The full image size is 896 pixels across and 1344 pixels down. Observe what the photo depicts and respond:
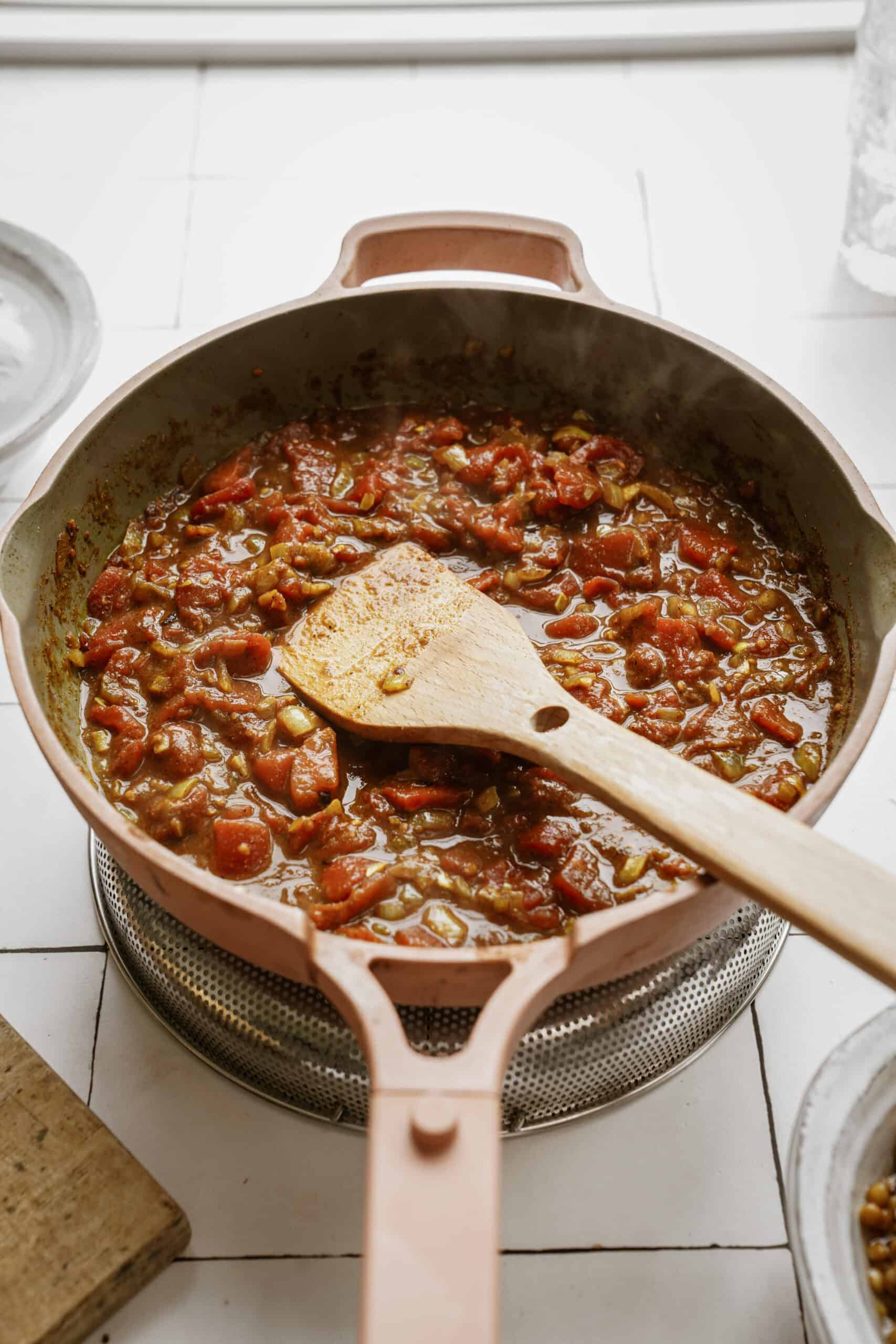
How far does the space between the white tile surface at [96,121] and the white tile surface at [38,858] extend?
2.03 meters

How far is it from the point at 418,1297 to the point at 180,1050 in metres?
0.99

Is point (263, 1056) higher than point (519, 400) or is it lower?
lower

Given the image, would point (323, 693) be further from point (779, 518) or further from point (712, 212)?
point (712, 212)

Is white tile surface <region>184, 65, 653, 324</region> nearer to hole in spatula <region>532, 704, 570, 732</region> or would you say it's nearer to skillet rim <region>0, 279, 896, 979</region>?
skillet rim <region>0, 279, 896, 979</region>

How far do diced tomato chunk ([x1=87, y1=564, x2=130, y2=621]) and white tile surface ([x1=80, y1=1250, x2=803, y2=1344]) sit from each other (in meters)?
1.16

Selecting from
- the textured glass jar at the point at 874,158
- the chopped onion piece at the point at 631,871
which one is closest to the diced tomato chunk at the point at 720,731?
the chopped onion piece at the point at 631,871

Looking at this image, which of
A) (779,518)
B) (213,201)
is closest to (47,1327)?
(779,518)

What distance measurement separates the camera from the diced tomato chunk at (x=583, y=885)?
1908mm

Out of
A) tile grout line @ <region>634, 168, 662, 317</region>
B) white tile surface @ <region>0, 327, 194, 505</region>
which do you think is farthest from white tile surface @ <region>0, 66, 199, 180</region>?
tile grout line @ <region>634, 168, 662, 317</region>

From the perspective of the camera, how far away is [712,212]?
3.60m

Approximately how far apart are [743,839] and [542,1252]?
825 millimetres

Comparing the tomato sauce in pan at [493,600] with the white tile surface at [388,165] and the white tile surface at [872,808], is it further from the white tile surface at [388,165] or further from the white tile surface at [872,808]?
the white tile surface at [388,165]

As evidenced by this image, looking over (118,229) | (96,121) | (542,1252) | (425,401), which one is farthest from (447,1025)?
(96,121)

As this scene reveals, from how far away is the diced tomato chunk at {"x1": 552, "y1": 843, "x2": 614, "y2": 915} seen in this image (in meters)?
1.91
